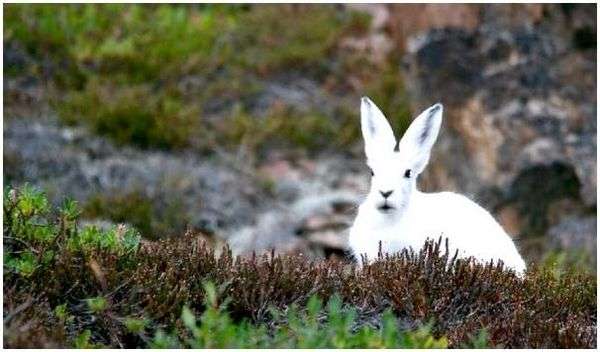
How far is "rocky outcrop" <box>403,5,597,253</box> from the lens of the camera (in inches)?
420

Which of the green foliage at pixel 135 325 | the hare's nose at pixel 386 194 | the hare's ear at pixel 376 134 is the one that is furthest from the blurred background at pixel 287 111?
the green foliage at pixel 135 325

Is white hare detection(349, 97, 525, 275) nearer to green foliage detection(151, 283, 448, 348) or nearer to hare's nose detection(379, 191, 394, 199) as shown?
hare's nose detection(379, 191, 394, 199)

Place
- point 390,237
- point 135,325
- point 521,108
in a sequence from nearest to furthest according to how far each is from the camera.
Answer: point 135,325
point 390,237
point 521,108

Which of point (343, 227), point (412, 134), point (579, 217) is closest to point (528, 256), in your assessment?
point (579, 217)

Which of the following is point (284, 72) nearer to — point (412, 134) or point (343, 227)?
point (343, 227)

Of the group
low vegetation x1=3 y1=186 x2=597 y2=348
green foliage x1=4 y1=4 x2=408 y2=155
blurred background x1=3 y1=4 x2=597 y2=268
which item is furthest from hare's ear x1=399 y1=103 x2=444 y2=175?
green foliage x1=4 y1=4 x2=408 y2=155

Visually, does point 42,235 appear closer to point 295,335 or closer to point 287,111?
point 295,335

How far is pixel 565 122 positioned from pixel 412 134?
17.1 feet

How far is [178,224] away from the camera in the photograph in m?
11.0

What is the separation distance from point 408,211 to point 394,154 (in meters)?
0.27

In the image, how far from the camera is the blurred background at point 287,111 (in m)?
10.8

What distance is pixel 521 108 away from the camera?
35.3ft

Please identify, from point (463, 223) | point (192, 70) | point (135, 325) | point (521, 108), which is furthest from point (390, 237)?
point (192, 70)

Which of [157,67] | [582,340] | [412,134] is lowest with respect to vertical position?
[582,340]
